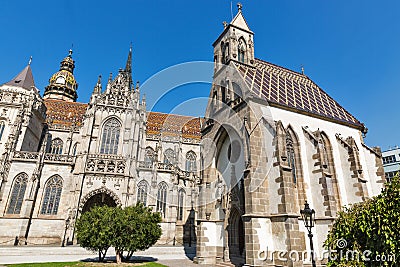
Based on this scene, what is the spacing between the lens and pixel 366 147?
18.4 meters

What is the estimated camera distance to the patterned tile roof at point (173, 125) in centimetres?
3878

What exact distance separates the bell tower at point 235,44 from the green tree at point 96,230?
1368cm

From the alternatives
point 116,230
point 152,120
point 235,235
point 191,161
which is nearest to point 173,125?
point 152,120

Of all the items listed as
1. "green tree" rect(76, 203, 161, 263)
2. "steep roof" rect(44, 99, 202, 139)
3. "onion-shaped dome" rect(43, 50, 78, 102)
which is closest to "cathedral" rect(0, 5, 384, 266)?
"steep roof" rect(44, 99, 202, 139)

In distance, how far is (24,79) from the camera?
34.1 m

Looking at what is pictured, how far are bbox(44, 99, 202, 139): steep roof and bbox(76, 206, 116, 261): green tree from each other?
903 inches

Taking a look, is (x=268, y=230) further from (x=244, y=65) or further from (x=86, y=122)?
(x=86, y=122)

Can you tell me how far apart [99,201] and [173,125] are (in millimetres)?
19036

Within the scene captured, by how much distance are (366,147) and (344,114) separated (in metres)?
3.23

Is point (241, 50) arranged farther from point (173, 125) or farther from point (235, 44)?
point (173, 125)

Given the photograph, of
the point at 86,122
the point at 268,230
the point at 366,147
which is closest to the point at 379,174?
the point at 366,147

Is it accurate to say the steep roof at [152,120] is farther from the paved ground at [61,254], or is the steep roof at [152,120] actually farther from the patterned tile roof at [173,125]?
the paved ground at [61,254]

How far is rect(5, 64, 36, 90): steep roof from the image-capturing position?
33.0m

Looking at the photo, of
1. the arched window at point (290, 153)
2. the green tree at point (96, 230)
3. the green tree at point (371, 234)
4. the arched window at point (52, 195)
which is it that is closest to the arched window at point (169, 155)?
the arched window at point (52, 195)
